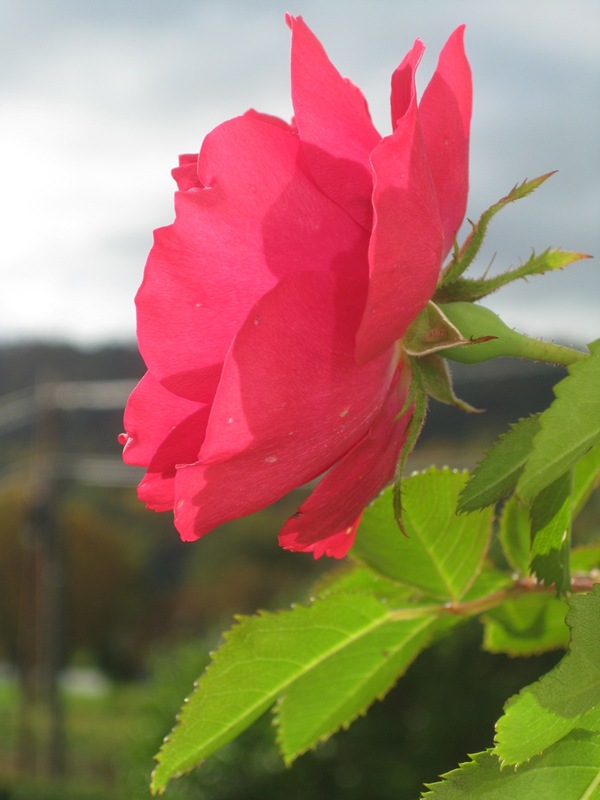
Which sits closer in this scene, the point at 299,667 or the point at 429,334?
the point at 429,334

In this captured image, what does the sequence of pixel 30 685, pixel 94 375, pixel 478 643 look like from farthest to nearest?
1. pixel 94 375
2. pixel 30 685
3. pixel 478 643

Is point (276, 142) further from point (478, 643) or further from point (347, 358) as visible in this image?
point (478, 643)

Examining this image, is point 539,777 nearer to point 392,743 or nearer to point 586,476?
point 586,476

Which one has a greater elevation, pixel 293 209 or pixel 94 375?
pixel 293 209

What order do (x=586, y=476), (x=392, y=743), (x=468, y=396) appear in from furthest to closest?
(x=468, y=396)
(x=392, y=743)
(x=586, y=476)

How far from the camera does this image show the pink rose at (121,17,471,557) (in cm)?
21

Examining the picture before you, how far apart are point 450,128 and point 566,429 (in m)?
0.09

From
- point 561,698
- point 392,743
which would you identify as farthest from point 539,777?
point 392,743

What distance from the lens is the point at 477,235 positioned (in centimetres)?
28

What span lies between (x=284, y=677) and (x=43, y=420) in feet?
19.0

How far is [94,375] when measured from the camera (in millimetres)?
11938

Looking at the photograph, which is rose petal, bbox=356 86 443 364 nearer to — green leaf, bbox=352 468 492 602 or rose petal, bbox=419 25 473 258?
rose petal, bbox=419 25 473 258

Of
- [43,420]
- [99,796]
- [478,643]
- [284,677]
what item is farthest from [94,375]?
[284,677]

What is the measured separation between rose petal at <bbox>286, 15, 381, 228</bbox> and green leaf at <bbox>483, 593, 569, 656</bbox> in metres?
0.24
